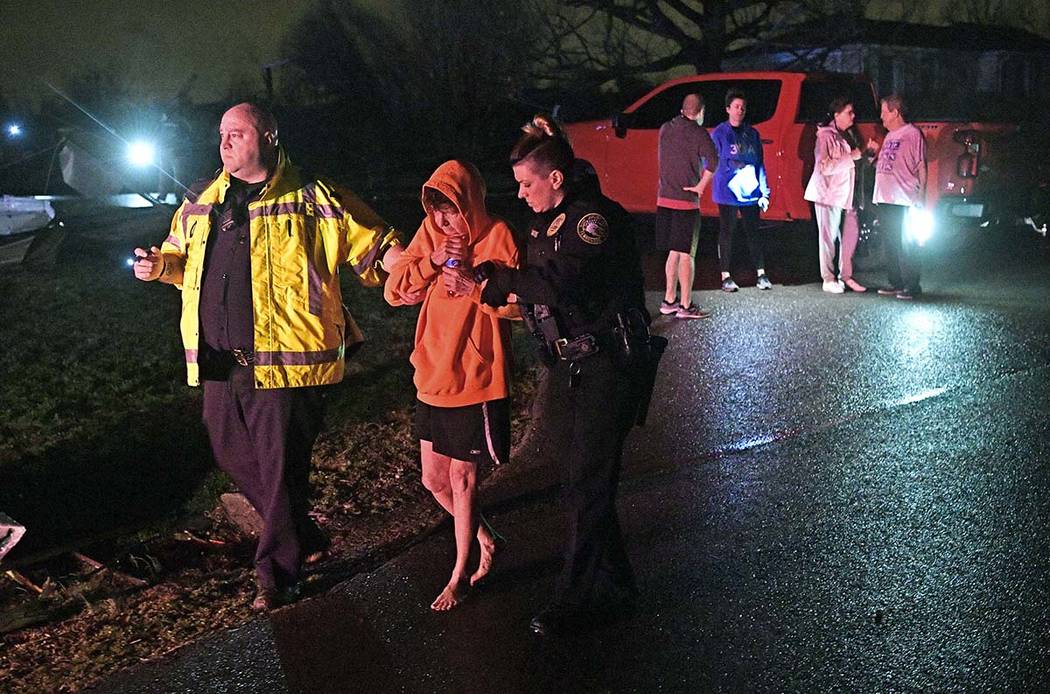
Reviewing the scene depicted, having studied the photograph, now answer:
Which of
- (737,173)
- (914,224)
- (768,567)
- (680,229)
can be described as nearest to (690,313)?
(680,229)

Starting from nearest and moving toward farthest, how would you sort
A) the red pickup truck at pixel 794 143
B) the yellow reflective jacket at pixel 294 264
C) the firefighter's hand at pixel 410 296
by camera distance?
the firefighter's hand at pixel 410 296 → the yellow reflective jacket at pixel 294 264 → the red pickup truck at pixel 794 143

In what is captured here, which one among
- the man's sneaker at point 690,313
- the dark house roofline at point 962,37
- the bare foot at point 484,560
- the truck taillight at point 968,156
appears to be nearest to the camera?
the bare foot at point 484,560

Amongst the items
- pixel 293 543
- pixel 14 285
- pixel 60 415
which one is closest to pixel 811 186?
pixel 60 415

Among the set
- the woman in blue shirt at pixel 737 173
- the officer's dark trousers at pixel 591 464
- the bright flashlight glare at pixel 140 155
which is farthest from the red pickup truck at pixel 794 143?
the officer's dark trousers at pixel 591 464

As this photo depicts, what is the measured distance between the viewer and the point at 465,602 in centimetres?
450

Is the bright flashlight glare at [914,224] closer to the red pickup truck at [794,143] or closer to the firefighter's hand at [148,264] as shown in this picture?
the red pickup truck at [794,143]

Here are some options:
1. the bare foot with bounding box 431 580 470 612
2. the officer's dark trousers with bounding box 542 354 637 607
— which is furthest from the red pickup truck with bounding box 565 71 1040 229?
the bare foot with bounding box 431 580 470 612

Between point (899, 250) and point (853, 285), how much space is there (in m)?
0.60

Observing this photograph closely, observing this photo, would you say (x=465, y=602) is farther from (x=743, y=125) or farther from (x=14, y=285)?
(x=14, y=285)

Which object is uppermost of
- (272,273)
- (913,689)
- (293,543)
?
(272,273)

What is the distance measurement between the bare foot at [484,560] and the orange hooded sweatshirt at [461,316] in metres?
0.72

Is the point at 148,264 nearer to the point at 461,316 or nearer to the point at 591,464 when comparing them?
the point at 461,316

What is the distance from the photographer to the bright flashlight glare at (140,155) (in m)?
17.3

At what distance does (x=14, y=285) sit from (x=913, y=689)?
452 inches
